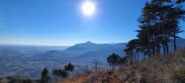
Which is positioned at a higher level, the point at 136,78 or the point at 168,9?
the point at 168,9

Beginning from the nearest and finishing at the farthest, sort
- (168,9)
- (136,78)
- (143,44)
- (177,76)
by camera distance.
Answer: (177,76)
(136,78)
(168,9)
(143,44)

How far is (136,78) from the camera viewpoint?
264 inches

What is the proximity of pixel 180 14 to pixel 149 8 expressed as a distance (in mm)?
5427

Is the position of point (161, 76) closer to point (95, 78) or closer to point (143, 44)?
point (95, 78)

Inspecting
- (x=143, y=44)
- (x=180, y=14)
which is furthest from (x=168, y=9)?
(x=143, y=44)

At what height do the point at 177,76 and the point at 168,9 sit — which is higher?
the point at 168,9

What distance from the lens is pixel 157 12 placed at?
128ft

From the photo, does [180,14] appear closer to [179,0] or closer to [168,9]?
[168,9]

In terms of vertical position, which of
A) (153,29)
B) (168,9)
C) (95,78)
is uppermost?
(168,9)

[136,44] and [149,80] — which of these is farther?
[136,44]

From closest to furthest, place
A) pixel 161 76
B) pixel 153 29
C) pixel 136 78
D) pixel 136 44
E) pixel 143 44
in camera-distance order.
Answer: pixel 161 76 → pixel 136 78 → pixel 153 29 → pixel 143 44 → pixel 136 44

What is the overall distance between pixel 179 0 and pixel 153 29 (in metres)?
15.6

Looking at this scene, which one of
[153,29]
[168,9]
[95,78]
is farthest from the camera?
[153,29]

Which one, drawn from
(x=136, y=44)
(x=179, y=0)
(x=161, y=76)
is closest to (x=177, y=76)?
(x=161, y=76)
